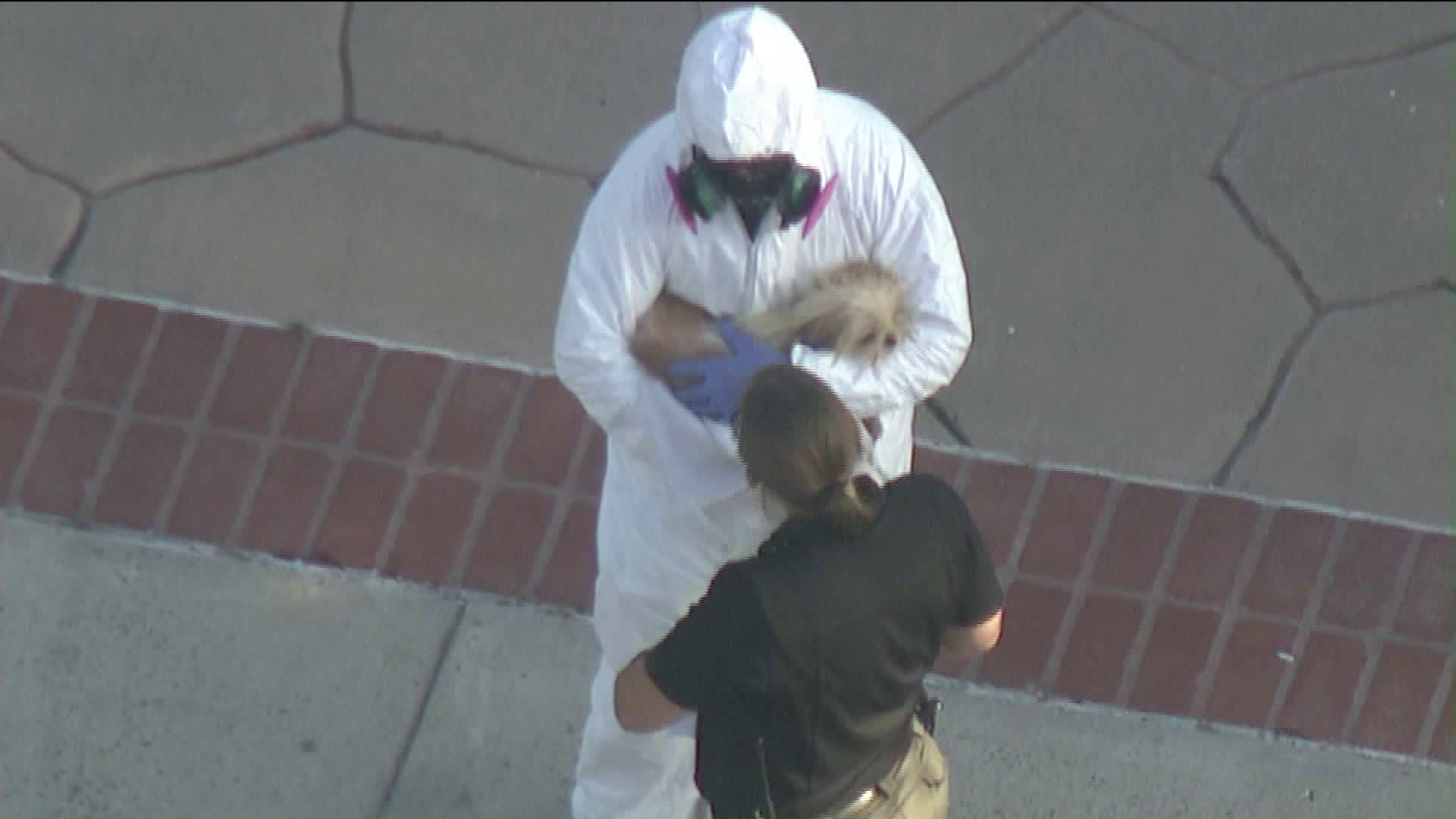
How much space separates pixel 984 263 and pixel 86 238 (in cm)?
207

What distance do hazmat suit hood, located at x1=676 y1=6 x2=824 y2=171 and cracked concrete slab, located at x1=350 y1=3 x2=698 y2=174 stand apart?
177 cm

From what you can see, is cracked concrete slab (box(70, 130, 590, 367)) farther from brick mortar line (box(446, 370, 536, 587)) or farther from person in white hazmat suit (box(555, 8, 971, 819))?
person in white hazmat suit (box(555, 8, 971, 819))

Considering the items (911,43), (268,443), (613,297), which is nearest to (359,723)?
(268,443)

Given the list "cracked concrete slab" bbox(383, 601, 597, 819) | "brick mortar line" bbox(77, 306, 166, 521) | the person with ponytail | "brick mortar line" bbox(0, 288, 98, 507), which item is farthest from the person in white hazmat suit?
"brick mortar line" bbox(0, 288, 98, 507)

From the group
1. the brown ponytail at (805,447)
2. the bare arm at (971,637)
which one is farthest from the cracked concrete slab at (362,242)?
the brown ponytail at (805,447)

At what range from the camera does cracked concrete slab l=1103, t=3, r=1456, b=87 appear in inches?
170

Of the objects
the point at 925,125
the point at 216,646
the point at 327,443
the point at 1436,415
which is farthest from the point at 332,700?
the point at 1436,415

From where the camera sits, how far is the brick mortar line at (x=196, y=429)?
12.0 ft

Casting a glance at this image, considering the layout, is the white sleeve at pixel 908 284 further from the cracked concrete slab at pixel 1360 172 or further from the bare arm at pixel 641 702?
the cracked concrete slab at pixel 1360 172

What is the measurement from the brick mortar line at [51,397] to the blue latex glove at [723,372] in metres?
1.82

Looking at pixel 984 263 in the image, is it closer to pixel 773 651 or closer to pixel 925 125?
pixel 925 125

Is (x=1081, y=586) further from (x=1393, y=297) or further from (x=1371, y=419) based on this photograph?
(x=1393, y=297)

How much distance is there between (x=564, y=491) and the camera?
12.0ft

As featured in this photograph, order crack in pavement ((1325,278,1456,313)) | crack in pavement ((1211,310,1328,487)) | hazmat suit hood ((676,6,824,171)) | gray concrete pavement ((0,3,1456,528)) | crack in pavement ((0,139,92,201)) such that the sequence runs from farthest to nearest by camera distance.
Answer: crack in pavement ((0,139,92,201))
crack in pavement ((1325,278,1456,313))
gray concrete pavement ((0,3,1456,528))
crack in pavement ((1211,310,1328,487))
hazmat suit hood ((676,6,824,171))
